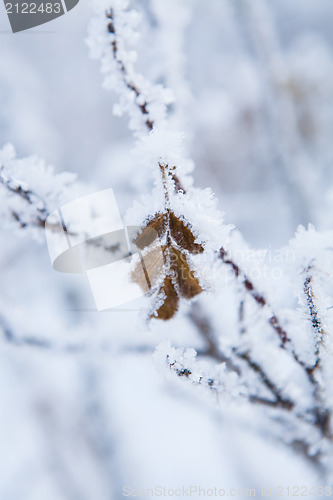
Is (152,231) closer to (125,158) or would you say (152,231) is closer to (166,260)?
(166,260)

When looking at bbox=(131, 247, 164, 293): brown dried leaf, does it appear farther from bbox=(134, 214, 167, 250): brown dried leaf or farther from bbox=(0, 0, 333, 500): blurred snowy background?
bbox=(0, 0, 333, 500): blurred snowy background

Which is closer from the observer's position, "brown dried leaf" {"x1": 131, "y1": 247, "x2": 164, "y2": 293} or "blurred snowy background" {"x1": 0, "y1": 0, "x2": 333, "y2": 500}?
"brown dried leaf" {"x1": 131, "y1": 247, "x2": 164, "y2": 293}

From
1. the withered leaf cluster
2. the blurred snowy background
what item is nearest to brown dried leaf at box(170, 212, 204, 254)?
the withered leaf cluster

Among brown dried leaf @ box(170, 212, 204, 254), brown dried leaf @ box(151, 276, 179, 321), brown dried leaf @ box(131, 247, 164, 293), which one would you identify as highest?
brown dried leaf @ box(170, 212, 204, 254)

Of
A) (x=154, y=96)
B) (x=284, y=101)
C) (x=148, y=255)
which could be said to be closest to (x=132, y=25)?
(x=154, y=96)

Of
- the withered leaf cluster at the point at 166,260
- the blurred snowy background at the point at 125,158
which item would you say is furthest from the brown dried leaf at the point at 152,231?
the blurred snowy background at the point at 125,158

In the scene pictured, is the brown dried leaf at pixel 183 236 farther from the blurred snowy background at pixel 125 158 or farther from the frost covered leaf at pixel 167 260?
the blurred snowy background at pixel 125 158

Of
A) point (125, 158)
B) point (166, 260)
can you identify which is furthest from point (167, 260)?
point (125, 158)

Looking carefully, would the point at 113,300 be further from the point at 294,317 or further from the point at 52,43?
the point at 52,43
